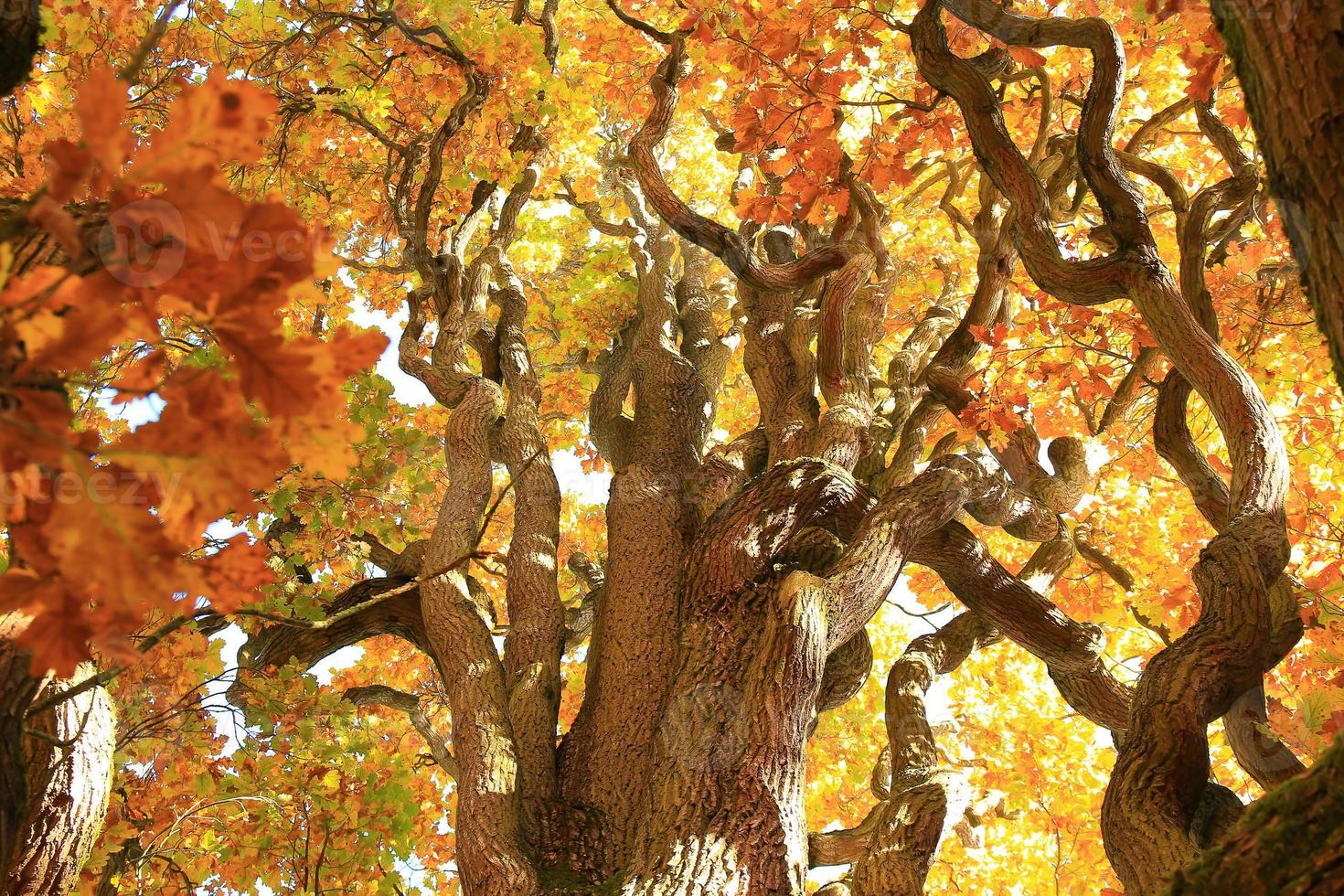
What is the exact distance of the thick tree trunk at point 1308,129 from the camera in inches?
56.0

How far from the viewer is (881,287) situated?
5801 mm

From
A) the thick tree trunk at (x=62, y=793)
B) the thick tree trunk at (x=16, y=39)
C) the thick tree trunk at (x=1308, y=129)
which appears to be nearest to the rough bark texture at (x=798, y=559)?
the thick tree trunk at (x=62, y=793)

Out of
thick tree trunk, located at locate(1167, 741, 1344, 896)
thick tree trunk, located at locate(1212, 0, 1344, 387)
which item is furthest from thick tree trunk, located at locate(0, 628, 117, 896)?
thick tree trunk, located at locate(1212, 0, 1344, 387)

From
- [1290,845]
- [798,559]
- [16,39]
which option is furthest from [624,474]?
[1290,845]

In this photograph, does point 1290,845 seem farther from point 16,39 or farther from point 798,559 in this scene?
point 798,559

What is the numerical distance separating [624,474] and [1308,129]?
4177 mm

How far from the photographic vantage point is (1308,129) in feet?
4.77

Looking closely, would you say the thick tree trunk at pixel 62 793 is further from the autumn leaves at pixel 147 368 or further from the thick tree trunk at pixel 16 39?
the autumn leaves at pixel 147 368

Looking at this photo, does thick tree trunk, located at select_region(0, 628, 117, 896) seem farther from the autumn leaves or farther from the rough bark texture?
the autumn leaves

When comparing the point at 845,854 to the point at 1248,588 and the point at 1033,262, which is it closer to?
the point at 1248,588

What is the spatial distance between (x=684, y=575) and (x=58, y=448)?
11.4ft

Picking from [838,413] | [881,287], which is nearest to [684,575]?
[838,413]

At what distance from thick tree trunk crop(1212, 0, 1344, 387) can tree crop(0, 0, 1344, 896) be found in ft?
2.65

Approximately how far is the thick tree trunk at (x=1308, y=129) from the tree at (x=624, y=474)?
809 mm
